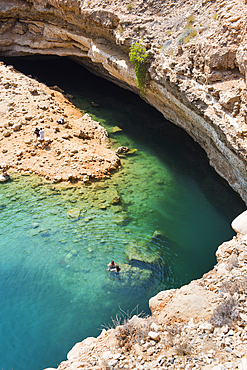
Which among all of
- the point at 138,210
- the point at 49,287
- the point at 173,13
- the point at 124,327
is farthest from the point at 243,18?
the point at 49,287

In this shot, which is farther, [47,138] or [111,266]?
[47,138]

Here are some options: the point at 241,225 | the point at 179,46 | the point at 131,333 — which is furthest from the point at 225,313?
the point at 179,46

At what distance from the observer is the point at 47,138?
1480 centimetres

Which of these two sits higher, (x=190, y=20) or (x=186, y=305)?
(x=190, y=20)

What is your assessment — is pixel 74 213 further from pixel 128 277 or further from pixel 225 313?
pixel 225 313

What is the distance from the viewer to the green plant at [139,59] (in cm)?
1417

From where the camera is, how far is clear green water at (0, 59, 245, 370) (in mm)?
7663

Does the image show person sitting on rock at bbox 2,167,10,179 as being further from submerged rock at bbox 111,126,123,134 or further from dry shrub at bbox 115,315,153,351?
dry shrub at bbox 115,315,153,351

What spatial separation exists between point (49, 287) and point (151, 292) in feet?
10.4

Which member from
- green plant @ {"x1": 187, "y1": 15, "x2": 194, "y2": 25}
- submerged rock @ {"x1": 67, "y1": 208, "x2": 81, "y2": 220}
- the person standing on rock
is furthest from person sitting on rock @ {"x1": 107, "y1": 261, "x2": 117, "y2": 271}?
green plant @ {"x1": 187, "y1": 15, "x2": 194, "y2": 25}

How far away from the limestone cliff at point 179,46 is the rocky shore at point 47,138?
4264mm

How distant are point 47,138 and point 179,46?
7.93 metres

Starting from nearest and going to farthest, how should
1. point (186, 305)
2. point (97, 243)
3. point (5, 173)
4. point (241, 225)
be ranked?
point (186, 305)
point (241, 225)
point (97, 243)
point (5, 173)

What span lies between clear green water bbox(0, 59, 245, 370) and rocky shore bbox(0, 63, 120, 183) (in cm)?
82
